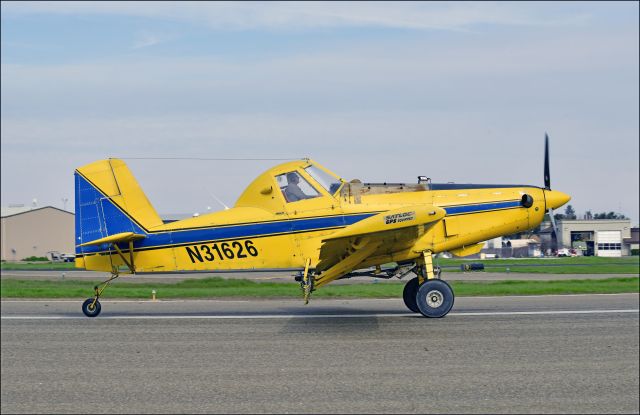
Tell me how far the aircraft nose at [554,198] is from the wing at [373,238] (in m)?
2.92

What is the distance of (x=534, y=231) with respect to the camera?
18.9 metres

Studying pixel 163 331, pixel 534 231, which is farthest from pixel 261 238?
pixel 534 231

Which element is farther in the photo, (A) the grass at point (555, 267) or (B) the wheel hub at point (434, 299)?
(A) the grass at point (555, 267)

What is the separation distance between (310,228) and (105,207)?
475 cm

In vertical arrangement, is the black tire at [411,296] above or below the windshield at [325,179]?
below

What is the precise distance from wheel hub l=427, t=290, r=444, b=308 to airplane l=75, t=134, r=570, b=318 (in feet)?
0.07

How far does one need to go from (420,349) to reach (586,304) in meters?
7.60

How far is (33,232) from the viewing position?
43.9 m

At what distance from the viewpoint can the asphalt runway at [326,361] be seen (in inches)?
440

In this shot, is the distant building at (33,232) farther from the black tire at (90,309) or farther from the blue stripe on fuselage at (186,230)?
the blue stripe on fuselage at (186,230)

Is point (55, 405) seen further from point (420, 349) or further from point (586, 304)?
point (586, 304)

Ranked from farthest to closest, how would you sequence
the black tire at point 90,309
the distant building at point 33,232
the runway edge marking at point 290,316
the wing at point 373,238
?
the distant building at point 33,232 < the black tire at point 90,309 < the runway edge marking at point 290,316 < the wing at point 373,238

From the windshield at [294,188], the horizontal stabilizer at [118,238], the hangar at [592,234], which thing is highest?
the windshield at [294,188]

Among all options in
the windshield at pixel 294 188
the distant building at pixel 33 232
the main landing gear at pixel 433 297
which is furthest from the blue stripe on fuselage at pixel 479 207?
the distant building at pixel 33 232
